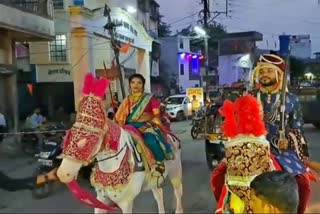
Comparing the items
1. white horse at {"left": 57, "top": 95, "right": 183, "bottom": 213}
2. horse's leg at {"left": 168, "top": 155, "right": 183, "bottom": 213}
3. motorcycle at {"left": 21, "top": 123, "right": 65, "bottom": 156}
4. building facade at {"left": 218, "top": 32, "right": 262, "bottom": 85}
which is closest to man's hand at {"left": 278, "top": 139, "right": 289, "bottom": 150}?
white horse at {"left": 57, "top": 95, "right": 183, "bottom": 213}

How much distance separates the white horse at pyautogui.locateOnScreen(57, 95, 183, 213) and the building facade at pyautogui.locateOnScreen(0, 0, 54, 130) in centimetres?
1089

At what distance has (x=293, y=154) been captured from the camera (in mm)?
4738

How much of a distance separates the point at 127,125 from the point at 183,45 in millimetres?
43033

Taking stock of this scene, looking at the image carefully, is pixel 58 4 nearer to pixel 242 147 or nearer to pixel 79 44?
pixel 79 44

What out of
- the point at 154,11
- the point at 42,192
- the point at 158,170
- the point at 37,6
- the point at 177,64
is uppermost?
the point at 154,11

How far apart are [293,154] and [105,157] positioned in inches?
70.1

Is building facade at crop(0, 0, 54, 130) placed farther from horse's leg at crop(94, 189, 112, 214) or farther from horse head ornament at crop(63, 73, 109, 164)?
horse head ornament at crop(63, 73, 109, 164)

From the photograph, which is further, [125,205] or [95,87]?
[125,205]

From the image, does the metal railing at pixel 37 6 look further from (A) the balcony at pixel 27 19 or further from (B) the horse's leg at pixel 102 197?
(B) the horse's leg at pixel 102 197

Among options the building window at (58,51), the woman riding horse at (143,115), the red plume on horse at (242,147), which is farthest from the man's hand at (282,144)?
the building window at (58,51)

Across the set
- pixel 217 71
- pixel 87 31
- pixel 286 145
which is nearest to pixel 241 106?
pixel 286 145

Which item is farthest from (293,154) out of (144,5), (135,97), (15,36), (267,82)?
(144,5)

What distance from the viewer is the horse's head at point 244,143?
3805 mm

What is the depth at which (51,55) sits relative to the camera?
25.1 meters
